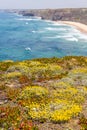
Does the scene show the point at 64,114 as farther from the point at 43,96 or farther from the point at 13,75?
the point at 13,75

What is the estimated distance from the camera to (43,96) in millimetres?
19203

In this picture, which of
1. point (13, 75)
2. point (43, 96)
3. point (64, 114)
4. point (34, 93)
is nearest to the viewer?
point (64, 114)

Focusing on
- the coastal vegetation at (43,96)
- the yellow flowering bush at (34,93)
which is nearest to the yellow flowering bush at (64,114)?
the coastal vegetation at (43,96)

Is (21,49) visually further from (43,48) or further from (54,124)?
(54,124)

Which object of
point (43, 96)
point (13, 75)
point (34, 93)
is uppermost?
point (34, 93)

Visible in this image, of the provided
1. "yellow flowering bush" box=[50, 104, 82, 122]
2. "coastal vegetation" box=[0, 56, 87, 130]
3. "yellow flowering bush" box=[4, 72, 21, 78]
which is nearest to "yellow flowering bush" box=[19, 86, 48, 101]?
"coastal vegetation" box=[0, 56, 87, 130]

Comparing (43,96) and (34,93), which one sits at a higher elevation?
(34,93)

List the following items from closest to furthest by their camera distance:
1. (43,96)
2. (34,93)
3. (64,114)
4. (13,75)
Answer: (64,114), (43,96), (34,93), (13,75)

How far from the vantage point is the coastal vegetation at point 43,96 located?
16.0 m

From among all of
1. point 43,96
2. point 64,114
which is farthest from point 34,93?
point 64,114

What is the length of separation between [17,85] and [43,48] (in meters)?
81.0

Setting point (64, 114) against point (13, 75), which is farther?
point (13, 75)

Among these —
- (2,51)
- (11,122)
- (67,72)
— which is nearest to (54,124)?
(11,122)

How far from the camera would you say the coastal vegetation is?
52.6 feet
